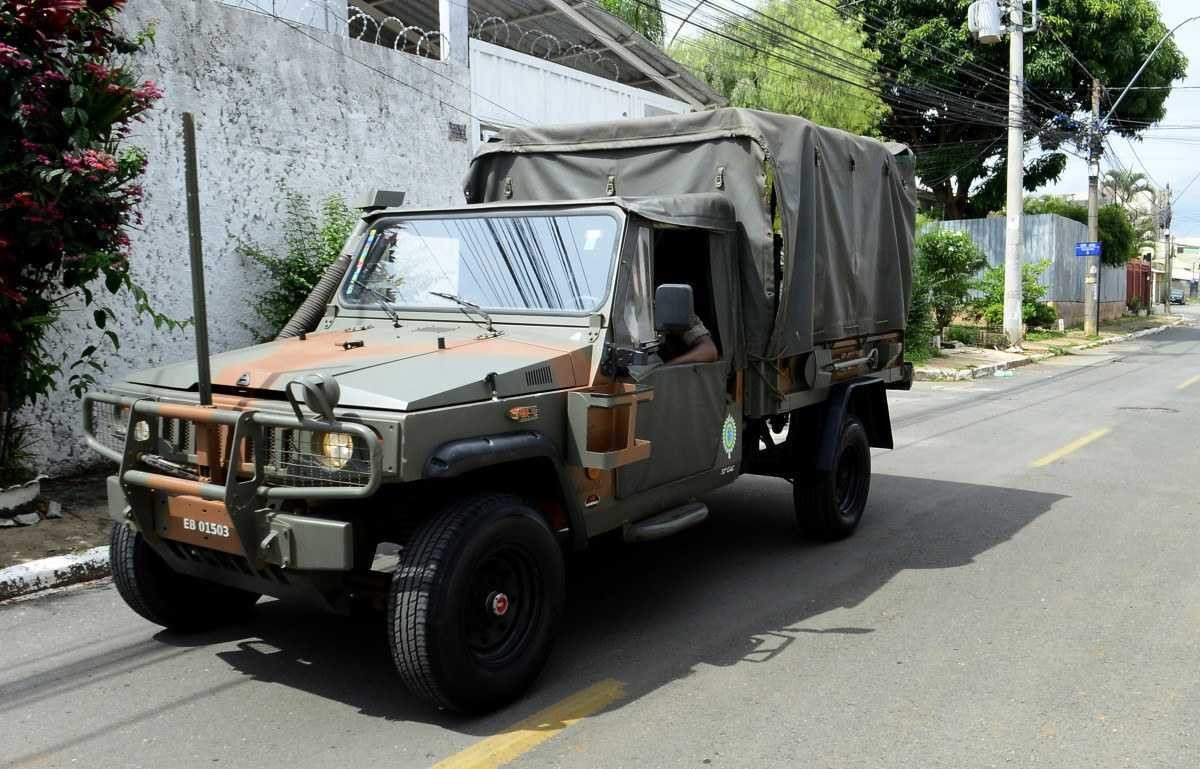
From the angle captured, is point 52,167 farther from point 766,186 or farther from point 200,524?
point 766,186

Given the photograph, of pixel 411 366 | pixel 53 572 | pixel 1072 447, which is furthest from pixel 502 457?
pixel 1072 447

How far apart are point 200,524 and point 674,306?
7.08ft

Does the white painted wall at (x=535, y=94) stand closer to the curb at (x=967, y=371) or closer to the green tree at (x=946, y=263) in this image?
the curb at (x=967, y=371)

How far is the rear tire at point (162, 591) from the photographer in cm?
480

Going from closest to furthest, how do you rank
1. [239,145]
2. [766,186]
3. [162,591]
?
1. [162,591]
2. [766,186]
3. [239,145]

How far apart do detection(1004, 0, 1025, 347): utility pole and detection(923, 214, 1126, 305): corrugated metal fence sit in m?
6.00

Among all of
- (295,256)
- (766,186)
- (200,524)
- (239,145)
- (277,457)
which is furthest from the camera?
(295,256)

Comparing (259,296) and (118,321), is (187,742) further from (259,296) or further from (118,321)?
(259,296)

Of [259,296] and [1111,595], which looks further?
[259,296]

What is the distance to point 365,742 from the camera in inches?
153

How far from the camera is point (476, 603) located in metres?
4.08

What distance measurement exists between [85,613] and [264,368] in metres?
2.18

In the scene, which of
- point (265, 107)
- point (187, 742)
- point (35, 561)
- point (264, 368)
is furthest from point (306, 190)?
point (187, 742)

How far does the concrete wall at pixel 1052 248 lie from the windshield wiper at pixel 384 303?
85.2 ft
